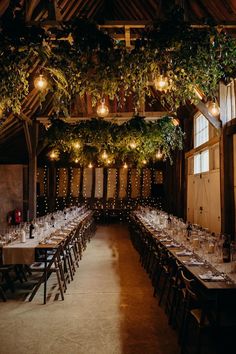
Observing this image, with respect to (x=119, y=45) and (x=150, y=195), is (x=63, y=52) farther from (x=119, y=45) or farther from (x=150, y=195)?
(x=150, y=195)

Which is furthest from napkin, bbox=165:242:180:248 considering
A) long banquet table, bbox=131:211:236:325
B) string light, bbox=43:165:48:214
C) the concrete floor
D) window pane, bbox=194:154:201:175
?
string light, bbox=43:165:48:214

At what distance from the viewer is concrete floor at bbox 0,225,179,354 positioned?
362cm

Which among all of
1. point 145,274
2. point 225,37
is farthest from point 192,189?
point 225,37

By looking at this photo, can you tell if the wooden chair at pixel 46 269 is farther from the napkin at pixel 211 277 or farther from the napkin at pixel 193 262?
the napkin at pixel 211 277

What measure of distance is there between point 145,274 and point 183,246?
5.67ft

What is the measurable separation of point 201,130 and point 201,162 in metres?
0.94

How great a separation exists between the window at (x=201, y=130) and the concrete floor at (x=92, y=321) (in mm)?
4690

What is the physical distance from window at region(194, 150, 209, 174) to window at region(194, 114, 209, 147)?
0.34 m

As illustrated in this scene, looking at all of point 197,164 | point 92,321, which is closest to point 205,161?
point 197,164

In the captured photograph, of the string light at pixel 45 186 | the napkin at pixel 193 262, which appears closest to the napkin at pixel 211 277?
the napkin at pixel 193 262

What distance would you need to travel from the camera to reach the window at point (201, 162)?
9564 millimetres

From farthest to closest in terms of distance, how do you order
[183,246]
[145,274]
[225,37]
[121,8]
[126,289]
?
[121,8]
[145,274]
[126,289]
[183,246]
[225,37]

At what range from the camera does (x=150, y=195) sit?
16.8 meters

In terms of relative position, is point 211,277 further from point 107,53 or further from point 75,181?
point 75,181
